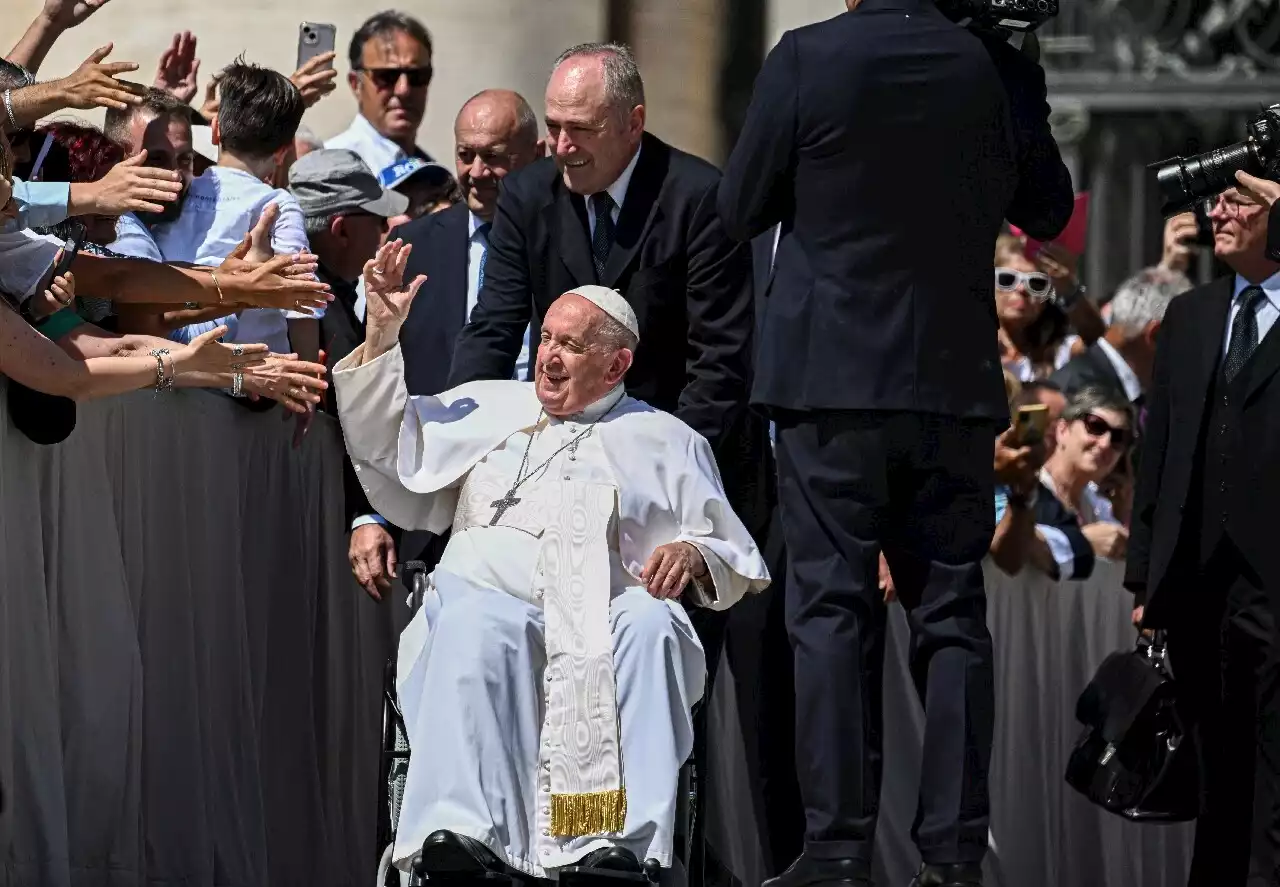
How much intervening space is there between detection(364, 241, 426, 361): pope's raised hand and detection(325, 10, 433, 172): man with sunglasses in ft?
11.0

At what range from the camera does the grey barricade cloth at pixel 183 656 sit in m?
7.44

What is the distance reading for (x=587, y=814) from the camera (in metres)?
6.98

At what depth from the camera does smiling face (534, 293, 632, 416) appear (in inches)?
302

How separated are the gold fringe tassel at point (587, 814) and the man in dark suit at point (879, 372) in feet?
1.61

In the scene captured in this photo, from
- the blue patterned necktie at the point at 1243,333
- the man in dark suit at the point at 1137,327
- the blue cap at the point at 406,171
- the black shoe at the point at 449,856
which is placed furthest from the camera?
the man in dark suit at the point at 1137,327

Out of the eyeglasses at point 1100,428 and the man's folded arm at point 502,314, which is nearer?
the man's folded arm at point 502,314

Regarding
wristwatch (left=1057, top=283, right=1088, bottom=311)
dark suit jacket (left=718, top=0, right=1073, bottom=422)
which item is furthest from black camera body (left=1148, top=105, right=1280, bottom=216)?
wristwatch (left=1057, top=283, right=1088, bottom=311)

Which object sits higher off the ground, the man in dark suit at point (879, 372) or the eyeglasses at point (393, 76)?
the eyeglasses at point (393, 76)

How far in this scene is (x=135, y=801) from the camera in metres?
7.86

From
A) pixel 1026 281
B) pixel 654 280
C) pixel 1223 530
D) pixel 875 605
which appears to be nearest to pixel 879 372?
pixel 875 605

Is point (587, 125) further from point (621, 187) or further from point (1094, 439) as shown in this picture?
point (1094, 439)

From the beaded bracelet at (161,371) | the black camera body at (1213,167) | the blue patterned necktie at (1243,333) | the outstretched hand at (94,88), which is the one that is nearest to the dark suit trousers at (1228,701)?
the blue patterned necktie at (1243,333)

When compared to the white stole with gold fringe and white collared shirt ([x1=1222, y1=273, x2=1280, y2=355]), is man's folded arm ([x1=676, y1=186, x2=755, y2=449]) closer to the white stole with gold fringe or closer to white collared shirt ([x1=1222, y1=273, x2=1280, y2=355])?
the white stole with gold fringe

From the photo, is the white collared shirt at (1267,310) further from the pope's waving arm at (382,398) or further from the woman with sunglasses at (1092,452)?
the pope's waving arm at (382,398)
